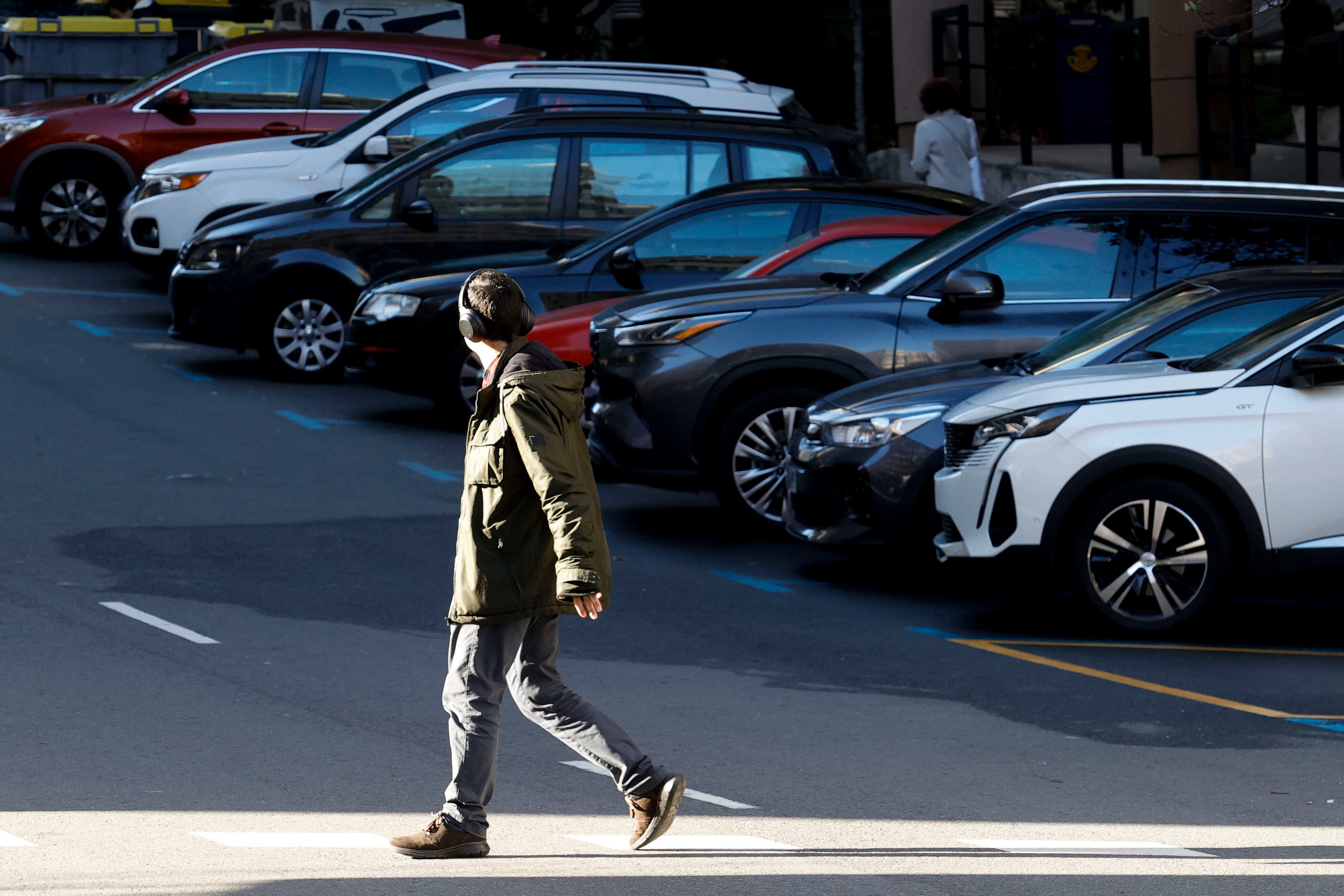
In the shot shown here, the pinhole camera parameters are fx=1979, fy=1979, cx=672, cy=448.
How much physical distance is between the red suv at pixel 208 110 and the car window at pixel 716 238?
7.17 meters

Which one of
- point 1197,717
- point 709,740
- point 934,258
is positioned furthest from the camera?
point 934,258

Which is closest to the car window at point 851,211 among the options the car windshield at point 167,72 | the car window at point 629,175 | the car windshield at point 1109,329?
the car window at point 629,175

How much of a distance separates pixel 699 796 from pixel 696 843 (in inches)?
21.4

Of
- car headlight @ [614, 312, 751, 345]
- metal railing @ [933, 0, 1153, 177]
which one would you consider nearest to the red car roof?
metal railing @ [933, 0, 1153, 177]

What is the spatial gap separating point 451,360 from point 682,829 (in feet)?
24.5

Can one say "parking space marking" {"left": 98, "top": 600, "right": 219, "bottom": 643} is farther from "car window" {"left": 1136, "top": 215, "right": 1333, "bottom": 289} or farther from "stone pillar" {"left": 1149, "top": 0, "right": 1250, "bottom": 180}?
"stone pillar" {"left": 1149, "top": 0, "right": 1250, "bottom": 180}

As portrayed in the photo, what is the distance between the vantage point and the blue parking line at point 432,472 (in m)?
11.8

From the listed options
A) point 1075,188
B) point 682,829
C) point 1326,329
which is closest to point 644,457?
point 1075,188

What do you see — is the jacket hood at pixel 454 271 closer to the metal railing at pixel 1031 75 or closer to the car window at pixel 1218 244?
the car window at pixel 1218 244

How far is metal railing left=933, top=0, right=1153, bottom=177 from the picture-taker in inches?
738

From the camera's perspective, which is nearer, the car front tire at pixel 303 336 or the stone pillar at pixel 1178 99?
the car front tire at pixel 303 336

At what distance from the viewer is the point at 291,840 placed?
5.50 m

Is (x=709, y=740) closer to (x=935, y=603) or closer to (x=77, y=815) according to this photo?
(x=77, y=815)

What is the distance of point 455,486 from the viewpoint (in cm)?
1159
